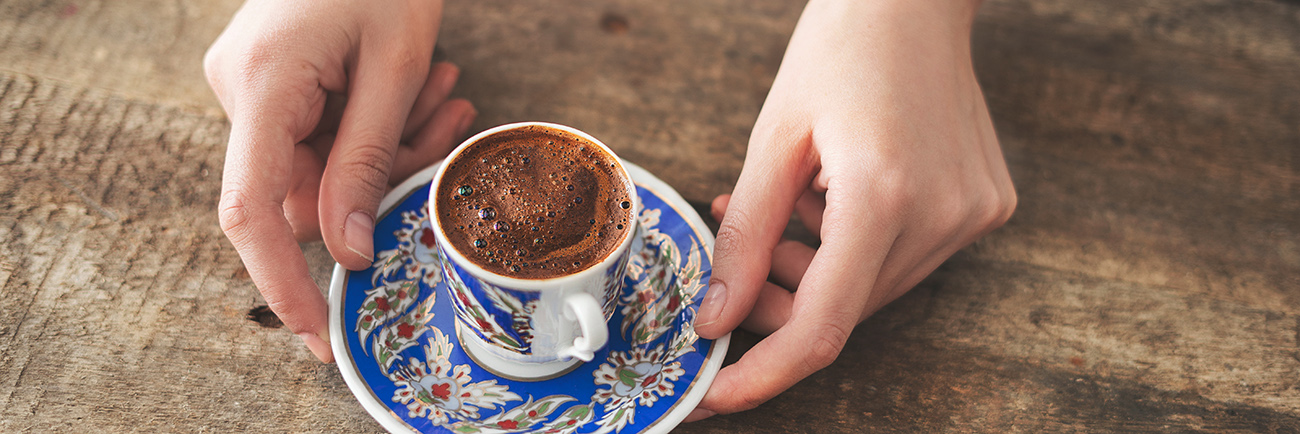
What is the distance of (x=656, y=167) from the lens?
1.55 m

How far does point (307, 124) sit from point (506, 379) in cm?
61

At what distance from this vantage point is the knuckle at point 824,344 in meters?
1.13

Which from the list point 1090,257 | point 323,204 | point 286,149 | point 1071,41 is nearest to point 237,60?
point 286,149

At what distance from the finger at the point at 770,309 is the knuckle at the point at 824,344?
115mm

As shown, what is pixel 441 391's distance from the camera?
1.15 metres

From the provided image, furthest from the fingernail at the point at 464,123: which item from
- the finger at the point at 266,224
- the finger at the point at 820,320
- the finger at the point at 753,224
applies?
the finger at the point at 820,320

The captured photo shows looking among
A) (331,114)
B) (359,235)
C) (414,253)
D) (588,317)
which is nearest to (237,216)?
(359,235)

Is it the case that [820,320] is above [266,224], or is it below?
below

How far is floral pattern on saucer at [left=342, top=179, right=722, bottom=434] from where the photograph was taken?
1.11 meters

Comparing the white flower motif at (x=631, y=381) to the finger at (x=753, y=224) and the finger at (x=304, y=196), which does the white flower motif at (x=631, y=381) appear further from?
the finger at (x=304, y=196)

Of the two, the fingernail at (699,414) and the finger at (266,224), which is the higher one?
the finger at (266,224)

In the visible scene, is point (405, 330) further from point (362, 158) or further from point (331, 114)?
point (331, 114)

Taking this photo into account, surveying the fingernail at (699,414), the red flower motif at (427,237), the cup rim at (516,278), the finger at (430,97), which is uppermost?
the cup rim at (516,278)

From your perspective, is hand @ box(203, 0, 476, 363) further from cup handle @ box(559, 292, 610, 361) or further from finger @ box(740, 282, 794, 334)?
finger @ box(740, 282, 794, 334)
